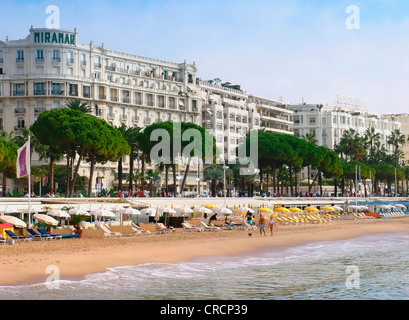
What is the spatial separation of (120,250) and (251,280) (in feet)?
31.7

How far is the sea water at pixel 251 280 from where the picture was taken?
1959cm

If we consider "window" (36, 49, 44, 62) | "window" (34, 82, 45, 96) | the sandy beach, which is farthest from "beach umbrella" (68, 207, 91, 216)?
"window" (36, 49, 44, 62)

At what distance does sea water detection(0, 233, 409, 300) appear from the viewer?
771 inches

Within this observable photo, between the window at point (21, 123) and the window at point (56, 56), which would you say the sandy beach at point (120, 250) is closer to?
the window at point (21, 123)

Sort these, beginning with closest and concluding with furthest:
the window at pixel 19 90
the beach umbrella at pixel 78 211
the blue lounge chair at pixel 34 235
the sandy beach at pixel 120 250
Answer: the sandy beach at pixel 120 250 < the blue lounge chair at pixel 34 235 < the beach umbrella at pixel 78 211 < the window at pixel 19 90

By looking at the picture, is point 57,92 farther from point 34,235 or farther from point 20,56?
point 34,235

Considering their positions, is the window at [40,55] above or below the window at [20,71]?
above

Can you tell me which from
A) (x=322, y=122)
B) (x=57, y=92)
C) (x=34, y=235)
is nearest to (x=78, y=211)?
(x=34, y=235)

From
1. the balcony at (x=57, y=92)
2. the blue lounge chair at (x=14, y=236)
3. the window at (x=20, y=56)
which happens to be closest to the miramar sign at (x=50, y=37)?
the window at (x=20, y=56)

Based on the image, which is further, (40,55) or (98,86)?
(98,86)

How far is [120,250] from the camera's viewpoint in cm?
3095

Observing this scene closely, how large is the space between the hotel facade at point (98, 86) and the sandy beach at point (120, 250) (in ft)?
158

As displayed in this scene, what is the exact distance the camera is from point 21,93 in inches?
3898
